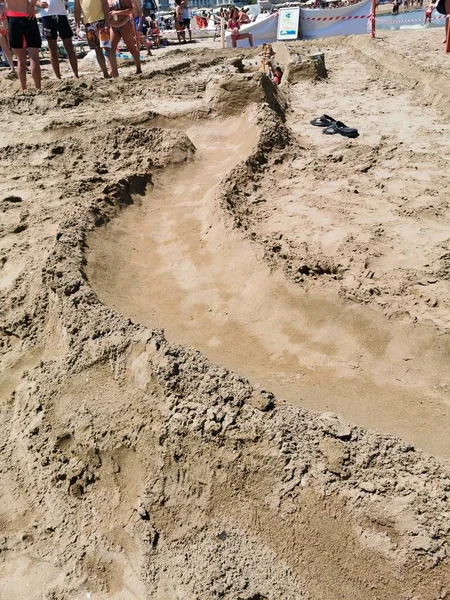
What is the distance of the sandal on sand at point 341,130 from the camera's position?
5770 mm

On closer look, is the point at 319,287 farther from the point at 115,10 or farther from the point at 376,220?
the point at 115,10

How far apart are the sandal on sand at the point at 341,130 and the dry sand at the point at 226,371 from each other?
513 millimetres

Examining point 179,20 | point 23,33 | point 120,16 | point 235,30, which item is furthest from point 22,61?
point 179,20

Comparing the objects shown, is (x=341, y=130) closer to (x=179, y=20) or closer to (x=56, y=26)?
(x=56, y=26)

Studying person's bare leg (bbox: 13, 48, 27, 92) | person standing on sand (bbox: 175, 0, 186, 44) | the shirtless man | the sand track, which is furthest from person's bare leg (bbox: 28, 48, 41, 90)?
person standing on sand (bbox: 175, 0, 186, 44)

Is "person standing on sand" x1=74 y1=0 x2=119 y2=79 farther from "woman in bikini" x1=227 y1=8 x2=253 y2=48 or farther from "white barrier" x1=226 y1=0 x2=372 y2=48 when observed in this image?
"white barrier" x1=226 y1=0 x2=372 y2=48

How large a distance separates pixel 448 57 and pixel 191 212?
7764mm

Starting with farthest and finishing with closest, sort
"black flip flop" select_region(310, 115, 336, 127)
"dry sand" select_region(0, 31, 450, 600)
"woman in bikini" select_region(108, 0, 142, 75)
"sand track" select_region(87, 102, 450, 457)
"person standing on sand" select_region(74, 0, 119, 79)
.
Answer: "woman in bikini" select_region(108, 0, 142, 75) < "person standing on sand" select_region(74, 0, 119, 79) < "black flip flop" select_region(310, 115, 336, 127) < "sand track" select_region(87, 102, 450, 457) < "dry sand" select_region(0, 31, 450, 600)

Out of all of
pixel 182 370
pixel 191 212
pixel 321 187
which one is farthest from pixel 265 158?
pixel 182 370

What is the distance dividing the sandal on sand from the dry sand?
513 millimetres

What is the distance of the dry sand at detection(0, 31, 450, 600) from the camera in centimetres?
181

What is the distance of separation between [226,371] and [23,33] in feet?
23.2

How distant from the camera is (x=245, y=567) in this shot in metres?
1.82

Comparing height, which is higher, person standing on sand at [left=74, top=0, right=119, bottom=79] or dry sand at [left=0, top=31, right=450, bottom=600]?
person standing on sand at [left=74, top=0, right=119, bottom=79]
